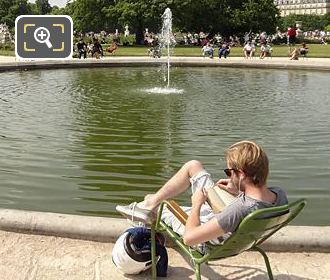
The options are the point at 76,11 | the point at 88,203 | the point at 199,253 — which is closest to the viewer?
the point at 199,253

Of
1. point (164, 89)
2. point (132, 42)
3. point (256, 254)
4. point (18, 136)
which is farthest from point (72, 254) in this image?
point (132, 42)

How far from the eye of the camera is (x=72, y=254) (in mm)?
4832

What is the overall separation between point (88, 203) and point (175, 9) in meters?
55.5

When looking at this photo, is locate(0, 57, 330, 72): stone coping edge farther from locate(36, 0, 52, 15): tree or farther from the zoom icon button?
locate(36, 0, 52, 15): tree

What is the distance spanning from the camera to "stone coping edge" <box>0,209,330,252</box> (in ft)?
16.5

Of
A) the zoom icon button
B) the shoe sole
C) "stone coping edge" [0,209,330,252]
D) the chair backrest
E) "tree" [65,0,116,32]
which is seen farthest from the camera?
"tree" [65,0,116,32]

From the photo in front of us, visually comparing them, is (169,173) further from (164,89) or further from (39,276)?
(164,89)

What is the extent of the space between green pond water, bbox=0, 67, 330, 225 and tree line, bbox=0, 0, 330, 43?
41.4m

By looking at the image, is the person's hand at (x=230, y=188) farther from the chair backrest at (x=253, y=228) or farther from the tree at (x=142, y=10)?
the tree at (x=142, y=10)

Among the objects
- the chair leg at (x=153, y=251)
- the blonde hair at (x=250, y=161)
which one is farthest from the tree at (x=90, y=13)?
the blonde hair at (x=250, y=161)

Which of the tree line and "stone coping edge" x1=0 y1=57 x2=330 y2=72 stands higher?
the tree line

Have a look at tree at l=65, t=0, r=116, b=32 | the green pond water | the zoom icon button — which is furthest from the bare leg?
tree at l=65, t=0, r=116, b=32

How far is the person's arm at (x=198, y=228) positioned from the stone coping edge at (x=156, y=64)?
23.4 meters

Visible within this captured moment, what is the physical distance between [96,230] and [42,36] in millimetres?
36013
